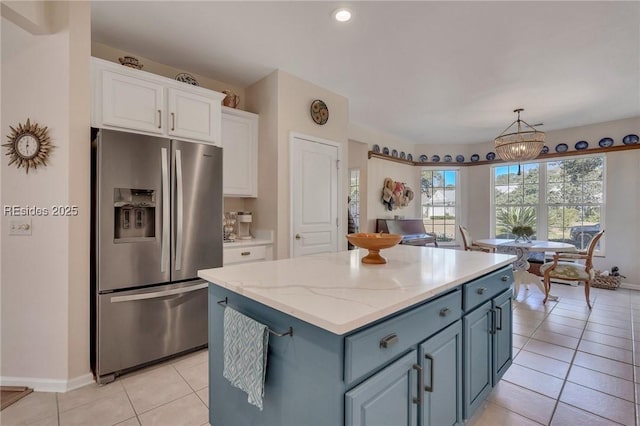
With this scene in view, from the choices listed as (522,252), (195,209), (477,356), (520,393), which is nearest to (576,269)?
(522,252)

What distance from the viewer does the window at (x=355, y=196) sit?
5.41 meters

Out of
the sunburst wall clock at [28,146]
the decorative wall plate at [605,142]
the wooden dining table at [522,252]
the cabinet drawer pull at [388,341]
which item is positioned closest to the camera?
the cabinet drawer pull at [388,341]

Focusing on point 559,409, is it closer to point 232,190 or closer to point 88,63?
point 232,190

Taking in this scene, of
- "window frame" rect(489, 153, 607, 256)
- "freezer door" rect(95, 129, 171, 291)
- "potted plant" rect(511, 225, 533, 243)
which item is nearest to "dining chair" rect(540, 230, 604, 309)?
"potted plant" rect(511, 225, 533, 243)

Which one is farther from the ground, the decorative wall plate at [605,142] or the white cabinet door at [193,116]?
the decorative wall plate at [605,142]

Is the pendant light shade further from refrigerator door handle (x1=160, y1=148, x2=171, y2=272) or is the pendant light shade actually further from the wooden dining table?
refrigerator door handle (x1=160, y1=148, x2=171, y2=272)

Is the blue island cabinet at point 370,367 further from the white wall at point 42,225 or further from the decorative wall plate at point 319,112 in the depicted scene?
the decorative wall plate at point 319,112

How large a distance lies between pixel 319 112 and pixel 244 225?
162cm

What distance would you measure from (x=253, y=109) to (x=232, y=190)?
40.9 inches

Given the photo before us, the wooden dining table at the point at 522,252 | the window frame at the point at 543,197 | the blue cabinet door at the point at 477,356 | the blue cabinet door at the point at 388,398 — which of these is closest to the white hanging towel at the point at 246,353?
the blue cabinet door at the point at 388,398

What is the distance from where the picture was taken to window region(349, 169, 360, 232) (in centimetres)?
541

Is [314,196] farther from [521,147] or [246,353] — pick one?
[521,147]

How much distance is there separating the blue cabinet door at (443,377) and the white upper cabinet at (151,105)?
2467 millimetres

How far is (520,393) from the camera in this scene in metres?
1.98
